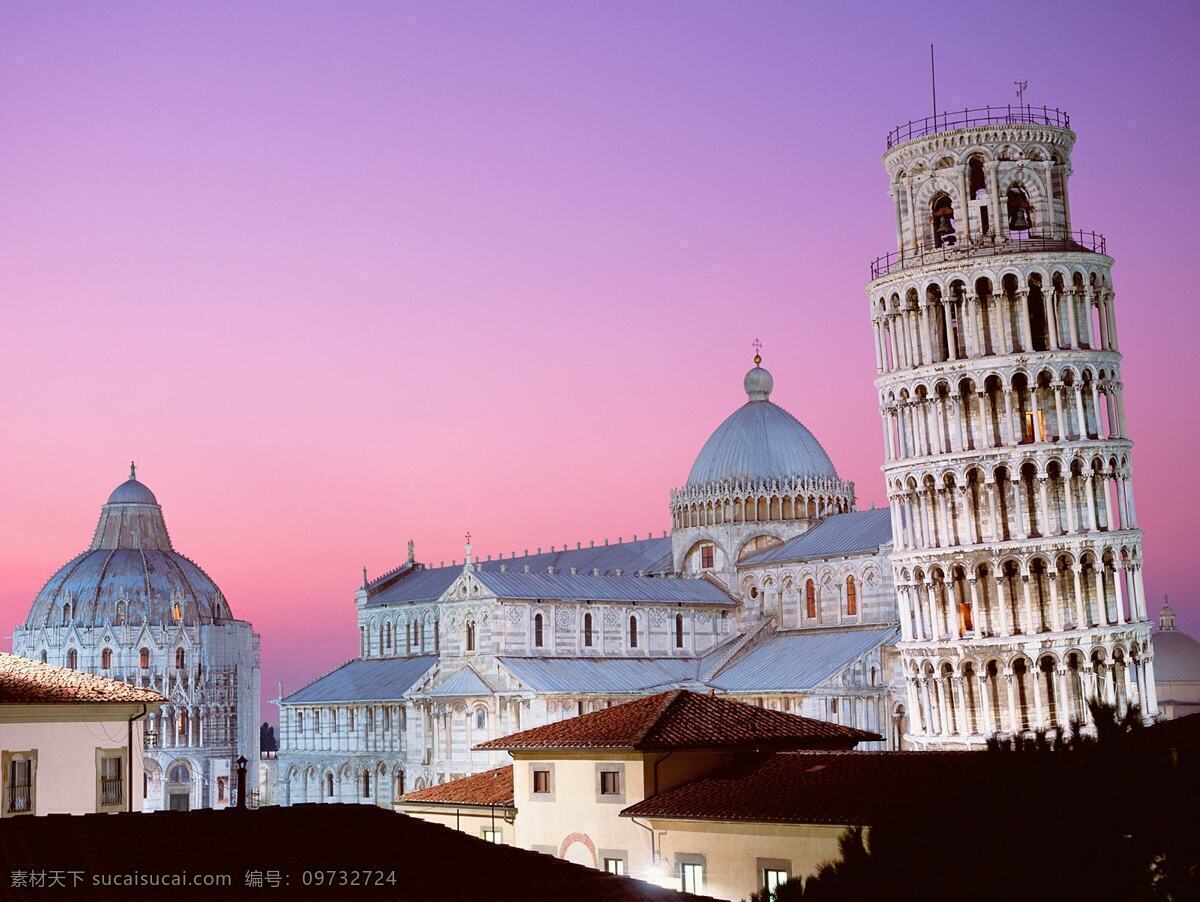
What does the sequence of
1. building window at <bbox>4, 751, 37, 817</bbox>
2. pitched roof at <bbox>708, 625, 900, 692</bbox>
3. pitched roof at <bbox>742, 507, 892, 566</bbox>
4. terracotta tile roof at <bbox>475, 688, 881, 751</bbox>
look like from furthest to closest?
pitched roof at <bbox>742, 507, 892, 566</bbox>, pitched roof at <bbox>708, 625, 900, 692</bbox>, terracotta tile roof at <bbox>475, 688, 881, 751</bbox>, building window at <bbox>4, 751, 37, 817</bbox>

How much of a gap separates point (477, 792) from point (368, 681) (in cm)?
5076

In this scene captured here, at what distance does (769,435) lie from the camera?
86.1 metres

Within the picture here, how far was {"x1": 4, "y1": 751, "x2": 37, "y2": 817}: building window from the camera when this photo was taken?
34.7 m

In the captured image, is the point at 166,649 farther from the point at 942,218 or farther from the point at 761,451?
the point at 942,218

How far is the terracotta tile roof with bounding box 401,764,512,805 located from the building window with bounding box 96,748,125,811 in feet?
32.5

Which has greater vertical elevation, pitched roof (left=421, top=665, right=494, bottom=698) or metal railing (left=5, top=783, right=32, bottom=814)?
pitched roof (left=421, top=665, right=494, bottom=698)

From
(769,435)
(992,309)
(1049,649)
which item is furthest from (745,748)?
(769,435)

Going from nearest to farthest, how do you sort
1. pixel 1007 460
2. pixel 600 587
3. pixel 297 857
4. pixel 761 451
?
pixel 297 857 → pixel 1007 460 → pixel 600 587 → pixel 761 451

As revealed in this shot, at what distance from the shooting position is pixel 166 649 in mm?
125438

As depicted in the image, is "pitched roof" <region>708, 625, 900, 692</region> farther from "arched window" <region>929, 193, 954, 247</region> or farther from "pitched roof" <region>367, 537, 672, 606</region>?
"arched window" <region>929, 193, 954, 247</region>

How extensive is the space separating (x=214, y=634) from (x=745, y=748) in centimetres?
9409

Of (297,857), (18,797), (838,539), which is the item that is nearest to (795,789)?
(297,857)

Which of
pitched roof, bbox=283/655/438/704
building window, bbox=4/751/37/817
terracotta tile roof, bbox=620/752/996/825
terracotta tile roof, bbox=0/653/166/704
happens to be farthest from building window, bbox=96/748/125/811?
pitched roof, bbox=283/655/438/704

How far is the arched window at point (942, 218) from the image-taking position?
6311 centimetres
